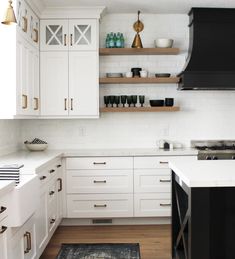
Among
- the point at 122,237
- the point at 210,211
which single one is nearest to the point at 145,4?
the point at 122,237

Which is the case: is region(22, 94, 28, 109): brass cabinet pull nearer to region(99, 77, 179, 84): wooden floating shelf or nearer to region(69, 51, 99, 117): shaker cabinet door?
region(69, 51, 99, 117): shaker cabinet door

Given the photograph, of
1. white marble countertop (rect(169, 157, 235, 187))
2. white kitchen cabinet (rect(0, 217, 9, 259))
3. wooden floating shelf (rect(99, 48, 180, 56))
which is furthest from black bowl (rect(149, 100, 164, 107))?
white kitchen cabinet (rect(0, 217, 9, 259))

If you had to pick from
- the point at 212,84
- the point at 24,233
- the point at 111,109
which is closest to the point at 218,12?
the point at 212,84

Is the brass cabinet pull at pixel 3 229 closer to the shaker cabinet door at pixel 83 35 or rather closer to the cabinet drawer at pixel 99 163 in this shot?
the cabinet drawer at pixel 99 163

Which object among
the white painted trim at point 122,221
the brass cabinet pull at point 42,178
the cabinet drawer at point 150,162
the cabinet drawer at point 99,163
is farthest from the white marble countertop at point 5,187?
the white painted trim at point 122,221

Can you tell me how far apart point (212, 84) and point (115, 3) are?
1515 mm

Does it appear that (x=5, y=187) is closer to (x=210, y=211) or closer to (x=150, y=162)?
(x=210, y=211)

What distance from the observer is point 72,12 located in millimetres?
4211

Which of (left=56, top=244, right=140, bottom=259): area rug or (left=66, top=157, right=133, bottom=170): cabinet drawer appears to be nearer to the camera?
(left=56, top=244, right=140, bottom=259): area rug

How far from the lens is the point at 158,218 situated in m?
4.29

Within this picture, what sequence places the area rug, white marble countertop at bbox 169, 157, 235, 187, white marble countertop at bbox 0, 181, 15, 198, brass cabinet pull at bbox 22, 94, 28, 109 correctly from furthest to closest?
1. brass cabinet pull at bbox 22, 94, 28, 109
2. the area rug
3. white marble countertop at bbox 169, 157, 235, 187
4. white marble countertop at bbox 0, 181, 15, 198

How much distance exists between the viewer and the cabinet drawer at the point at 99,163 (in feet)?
13.5

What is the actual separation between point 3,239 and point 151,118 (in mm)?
2979

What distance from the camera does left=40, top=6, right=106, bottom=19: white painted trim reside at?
4191 millimetres
